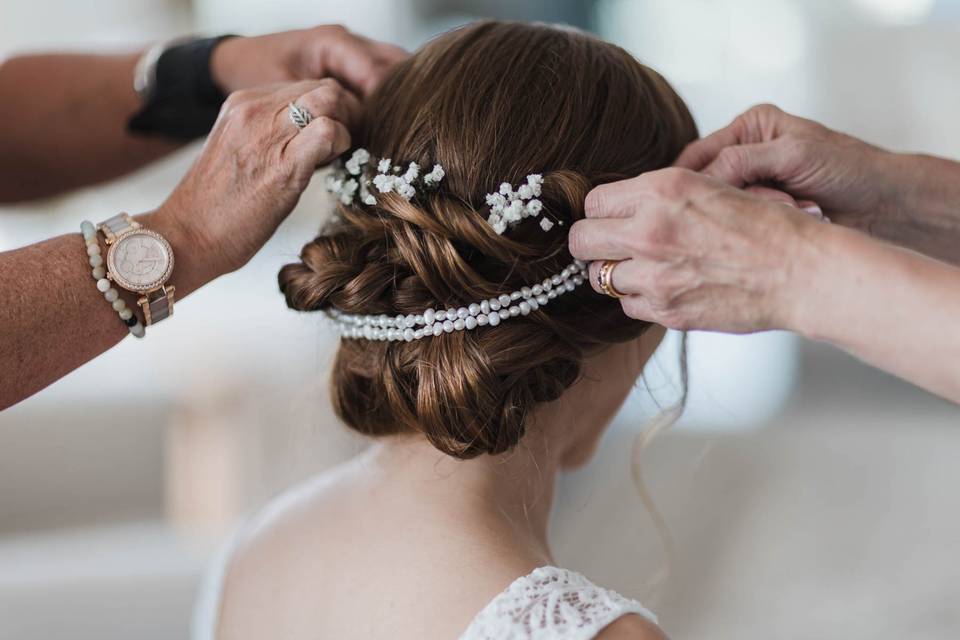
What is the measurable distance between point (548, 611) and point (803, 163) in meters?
0.69

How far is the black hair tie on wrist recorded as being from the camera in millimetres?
1432

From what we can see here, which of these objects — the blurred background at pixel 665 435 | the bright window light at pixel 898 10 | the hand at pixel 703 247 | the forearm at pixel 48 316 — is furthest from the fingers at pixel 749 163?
the bright window light at pixel 898 10

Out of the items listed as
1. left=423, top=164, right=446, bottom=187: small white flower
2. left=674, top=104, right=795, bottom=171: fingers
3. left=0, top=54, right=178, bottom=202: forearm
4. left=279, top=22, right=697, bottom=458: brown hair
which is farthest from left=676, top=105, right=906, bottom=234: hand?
left=0, top=54, right=178, bottom=202: forearm

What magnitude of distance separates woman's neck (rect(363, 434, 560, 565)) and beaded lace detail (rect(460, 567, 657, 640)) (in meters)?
0.08

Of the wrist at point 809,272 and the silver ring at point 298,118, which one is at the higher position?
the silver ring at point 298,118

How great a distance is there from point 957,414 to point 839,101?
111cm

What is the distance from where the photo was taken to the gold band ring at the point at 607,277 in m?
0.94

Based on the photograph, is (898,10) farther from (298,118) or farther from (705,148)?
(298,118)

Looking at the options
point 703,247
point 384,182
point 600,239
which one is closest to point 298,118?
point 384,182

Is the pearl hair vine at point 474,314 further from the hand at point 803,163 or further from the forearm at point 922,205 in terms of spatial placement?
the forearm at point 922,205

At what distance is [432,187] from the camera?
3.16ft

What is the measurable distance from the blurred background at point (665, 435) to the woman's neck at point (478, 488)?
1158 millimetres

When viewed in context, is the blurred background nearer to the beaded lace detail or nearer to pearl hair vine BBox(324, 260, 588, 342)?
pearl hair vine BBox(324, 260, 588, 342)

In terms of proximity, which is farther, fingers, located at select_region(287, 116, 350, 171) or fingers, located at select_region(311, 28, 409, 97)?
fingers, located at select_region(311, 28, 409, 97)
